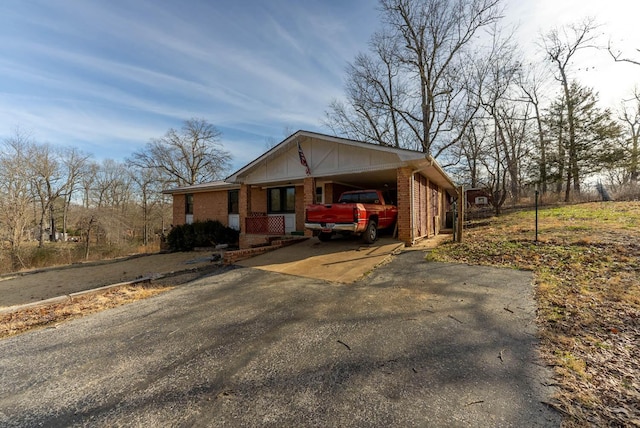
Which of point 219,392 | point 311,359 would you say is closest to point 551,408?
point 311,359

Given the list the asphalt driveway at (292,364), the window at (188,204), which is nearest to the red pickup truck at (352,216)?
the asphalt driveway at (292,364)

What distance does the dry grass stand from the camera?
3957 mm

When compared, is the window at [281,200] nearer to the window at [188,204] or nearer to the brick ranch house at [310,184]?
the brick ranch house at [310,184]

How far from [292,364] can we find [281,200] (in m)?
11.4

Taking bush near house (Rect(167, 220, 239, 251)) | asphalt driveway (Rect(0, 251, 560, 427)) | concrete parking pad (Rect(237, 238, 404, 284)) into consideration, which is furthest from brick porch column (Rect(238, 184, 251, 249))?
asphalt driveway (Rect(0, 251, 560, 427))

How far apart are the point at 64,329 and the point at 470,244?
9.92m

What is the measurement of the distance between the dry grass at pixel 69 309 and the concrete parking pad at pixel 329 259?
271 centimetres

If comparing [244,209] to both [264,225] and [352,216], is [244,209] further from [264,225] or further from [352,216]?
[352,216]

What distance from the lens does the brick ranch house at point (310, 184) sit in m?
8.95

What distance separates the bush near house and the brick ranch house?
1.04 meters

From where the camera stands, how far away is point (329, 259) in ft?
24.4

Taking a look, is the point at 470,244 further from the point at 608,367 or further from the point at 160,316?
the point at 160,316

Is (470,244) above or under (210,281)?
above

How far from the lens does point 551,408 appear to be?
6.51 feet
